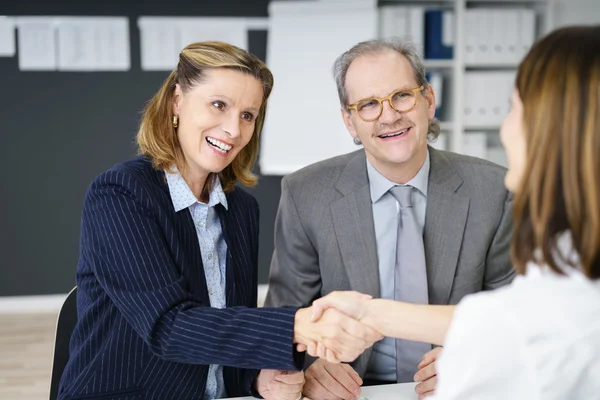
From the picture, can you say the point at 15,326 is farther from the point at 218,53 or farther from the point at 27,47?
the point at 218,53

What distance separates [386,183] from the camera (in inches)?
77.1

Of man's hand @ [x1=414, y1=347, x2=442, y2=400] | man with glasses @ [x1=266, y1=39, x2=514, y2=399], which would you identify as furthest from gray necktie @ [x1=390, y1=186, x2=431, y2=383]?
man's hand @ [x1=414, y1=347, x2=442, y2=400]

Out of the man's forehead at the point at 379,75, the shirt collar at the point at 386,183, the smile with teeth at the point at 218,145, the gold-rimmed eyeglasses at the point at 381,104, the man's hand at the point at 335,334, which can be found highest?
the man's forehead at the point at 379,75

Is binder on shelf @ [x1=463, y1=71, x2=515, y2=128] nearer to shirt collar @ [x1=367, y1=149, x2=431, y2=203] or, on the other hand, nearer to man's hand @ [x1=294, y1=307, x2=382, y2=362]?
shirt collar @ [x1=367, y1=149, x2=431, y2=203]

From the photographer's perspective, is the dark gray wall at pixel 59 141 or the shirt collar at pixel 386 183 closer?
the shirt collar at pixel 386 183

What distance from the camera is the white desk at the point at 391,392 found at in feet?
4.83

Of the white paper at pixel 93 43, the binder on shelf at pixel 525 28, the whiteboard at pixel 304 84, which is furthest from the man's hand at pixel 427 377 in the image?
the white paper at pixel 93 43

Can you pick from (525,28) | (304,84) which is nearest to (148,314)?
(304,84)

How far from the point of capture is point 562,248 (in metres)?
0.95

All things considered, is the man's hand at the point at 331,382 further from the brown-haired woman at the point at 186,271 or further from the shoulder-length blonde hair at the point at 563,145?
the shoulder-length blonde hair at the point at 563,145

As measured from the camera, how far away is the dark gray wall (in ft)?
15.6

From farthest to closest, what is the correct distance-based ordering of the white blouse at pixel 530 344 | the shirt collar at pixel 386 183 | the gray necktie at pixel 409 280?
the shirt collar at pixel 386 183, the gray necktie at pixel 409 280, the white blouse at pixel 530 344

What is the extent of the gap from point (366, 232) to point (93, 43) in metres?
3.50

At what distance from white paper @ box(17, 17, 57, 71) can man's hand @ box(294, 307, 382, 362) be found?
388cm
